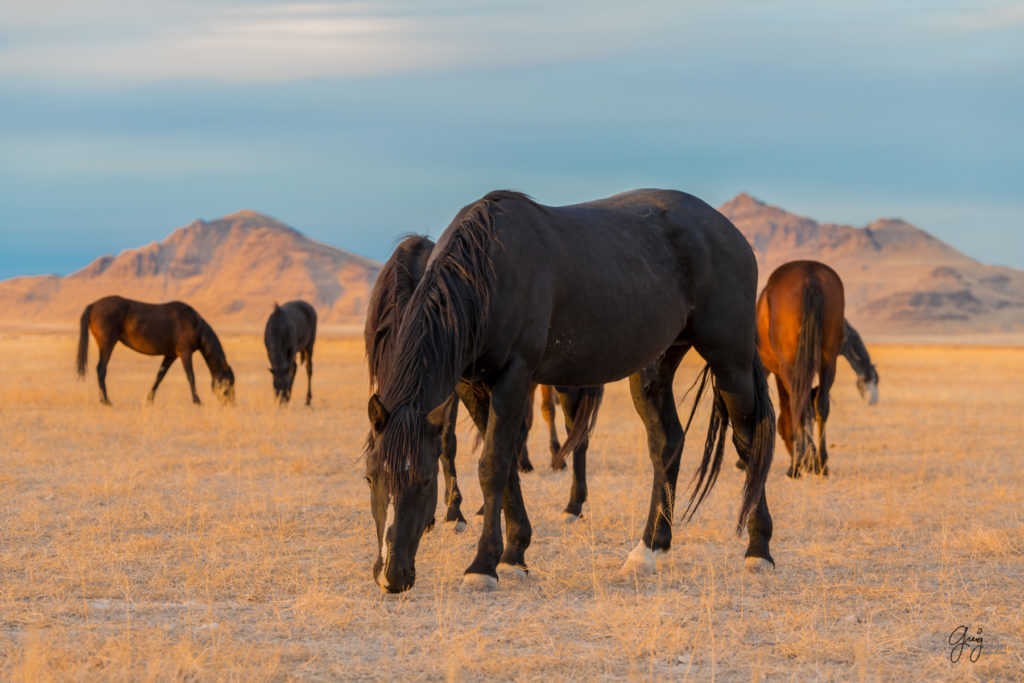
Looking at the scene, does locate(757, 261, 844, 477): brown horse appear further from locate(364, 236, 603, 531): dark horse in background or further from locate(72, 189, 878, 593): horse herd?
locate(72, 189, 878, 593): horse herd

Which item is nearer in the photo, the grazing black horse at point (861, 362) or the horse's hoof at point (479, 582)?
the horse's hoof at point (479, 582)

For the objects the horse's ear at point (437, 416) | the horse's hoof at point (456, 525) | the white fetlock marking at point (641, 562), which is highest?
the horse's ear at point (437, 416)

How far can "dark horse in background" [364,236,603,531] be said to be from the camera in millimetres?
6086

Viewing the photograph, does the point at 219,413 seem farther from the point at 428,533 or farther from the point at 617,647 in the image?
the point at 617,647

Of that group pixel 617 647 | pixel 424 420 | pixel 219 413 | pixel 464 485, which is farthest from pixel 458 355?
pixel 219 413

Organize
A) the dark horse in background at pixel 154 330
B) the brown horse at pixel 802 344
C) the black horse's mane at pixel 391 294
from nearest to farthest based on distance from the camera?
the black horse's mane at pixel 391 294
the brown horse at pixel 802 344
the dark horse in background at pixel 154 330

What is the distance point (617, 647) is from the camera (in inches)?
179

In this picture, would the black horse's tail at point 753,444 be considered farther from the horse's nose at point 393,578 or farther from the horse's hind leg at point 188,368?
the horse's hind leg at point 188,368

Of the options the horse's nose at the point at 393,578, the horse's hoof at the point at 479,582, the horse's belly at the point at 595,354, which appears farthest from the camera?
the horse's belly at the point at 595,354

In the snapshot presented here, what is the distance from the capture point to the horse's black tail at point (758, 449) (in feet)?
20.9

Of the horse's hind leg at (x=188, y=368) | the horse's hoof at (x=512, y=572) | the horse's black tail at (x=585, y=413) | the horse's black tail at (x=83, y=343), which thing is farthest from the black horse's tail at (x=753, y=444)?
the horse's black tail at (x=83, y=343)

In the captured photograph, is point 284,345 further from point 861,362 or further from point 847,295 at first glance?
point 847,295

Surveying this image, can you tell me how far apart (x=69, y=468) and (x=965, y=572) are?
8.78 metres

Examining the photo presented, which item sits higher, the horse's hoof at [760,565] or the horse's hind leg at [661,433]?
the horse's hind leg at [661,433]
